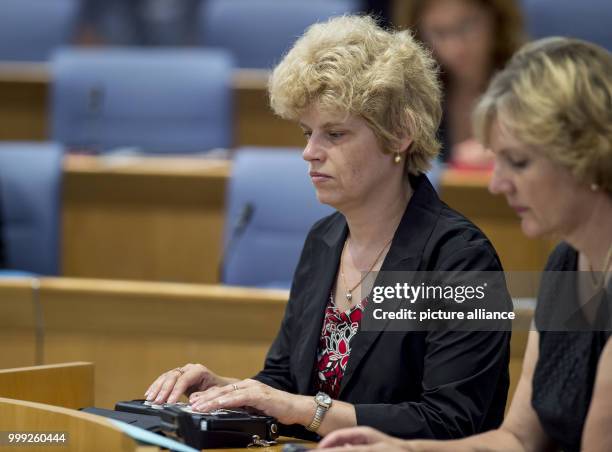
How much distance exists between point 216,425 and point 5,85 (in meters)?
3.26

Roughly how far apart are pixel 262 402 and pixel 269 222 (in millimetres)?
1506

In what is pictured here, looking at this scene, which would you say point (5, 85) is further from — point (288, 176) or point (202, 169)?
point (288, 176)

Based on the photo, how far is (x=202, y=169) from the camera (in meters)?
3.81

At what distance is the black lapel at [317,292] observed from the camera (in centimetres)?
210

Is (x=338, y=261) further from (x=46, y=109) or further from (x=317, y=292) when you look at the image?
(x=46, y=109)

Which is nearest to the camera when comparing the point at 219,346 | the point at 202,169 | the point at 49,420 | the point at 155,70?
the point at 49,420

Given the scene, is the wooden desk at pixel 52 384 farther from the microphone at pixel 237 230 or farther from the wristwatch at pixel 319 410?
the microphone at pixel 237 230

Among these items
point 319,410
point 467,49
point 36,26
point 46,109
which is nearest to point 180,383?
point 319,410

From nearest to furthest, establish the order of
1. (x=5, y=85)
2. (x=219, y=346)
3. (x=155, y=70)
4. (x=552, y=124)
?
(x=552, y=124), (x=219, y=346), (x=155, y=70), (x=5, y=85)

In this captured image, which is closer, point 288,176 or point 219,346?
point 219,346

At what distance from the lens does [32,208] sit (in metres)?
3.66

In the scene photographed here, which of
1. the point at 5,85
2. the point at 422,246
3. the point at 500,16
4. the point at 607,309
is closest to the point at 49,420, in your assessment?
the point at 422,246

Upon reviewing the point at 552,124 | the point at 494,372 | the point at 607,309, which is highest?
the point at 552,124

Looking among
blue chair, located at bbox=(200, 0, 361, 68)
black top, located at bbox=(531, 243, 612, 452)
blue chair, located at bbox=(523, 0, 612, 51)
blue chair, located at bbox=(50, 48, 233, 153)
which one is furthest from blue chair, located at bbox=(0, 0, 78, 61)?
black top, located at bbox=(531, 243, 612, 452)
